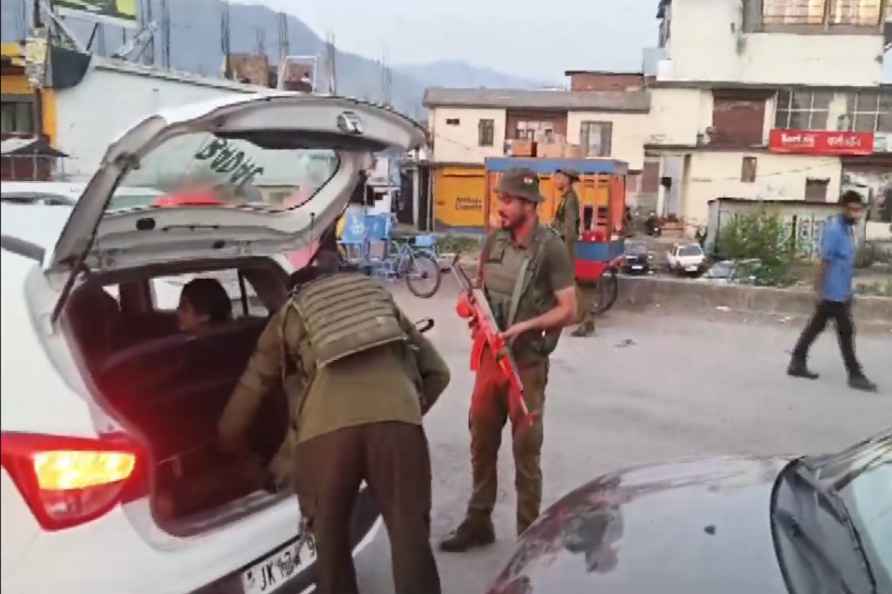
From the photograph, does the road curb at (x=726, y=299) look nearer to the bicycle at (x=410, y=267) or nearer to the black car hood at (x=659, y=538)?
the bicycle at (x=410, y=267)

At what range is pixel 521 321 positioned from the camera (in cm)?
381

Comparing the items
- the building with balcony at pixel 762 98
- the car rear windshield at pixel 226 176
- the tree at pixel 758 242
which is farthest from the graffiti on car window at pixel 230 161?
the building with balcony at pixel 762 98

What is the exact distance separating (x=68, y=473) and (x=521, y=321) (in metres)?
2.31

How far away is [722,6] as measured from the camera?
33312mm

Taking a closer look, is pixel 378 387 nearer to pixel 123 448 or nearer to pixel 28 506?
pixel 123 448

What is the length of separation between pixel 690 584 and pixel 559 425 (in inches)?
156

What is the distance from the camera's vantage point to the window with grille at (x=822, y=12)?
32.9m

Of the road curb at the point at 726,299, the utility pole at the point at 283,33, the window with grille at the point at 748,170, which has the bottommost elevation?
the road curb at the point at 726,299

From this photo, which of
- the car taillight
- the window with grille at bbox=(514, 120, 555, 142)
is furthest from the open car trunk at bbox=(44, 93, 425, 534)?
the window with grille at bbox=(514, 120, 555, 142)

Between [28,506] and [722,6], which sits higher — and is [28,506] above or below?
below

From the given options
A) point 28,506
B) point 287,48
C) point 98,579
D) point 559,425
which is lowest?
point 559,425

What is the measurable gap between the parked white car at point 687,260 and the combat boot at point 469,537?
37.5ft

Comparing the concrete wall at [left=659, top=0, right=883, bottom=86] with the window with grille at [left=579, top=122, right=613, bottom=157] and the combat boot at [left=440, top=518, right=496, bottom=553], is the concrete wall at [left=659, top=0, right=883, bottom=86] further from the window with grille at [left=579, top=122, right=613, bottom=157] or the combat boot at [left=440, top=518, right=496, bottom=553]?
the combat boot at [left=440, top=518, right=496, bottom=553]

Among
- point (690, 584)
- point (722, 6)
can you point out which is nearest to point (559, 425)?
point (690, 584)
